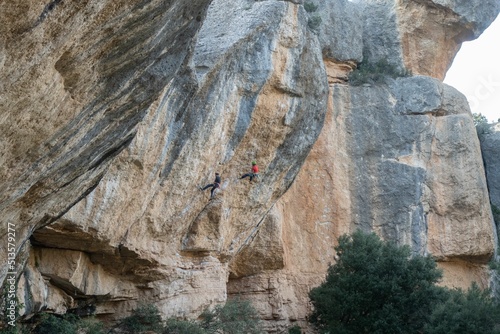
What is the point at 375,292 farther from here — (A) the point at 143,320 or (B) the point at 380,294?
(A) the point at 143,320

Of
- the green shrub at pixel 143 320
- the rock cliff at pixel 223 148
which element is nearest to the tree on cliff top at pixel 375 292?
the rock cliff at pixel 223 148

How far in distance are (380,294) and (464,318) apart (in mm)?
2770

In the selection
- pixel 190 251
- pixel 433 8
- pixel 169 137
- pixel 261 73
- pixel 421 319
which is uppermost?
pixel 433 8

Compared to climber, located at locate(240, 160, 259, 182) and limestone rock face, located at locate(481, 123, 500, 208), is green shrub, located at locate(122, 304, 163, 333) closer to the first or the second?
climber, located at locate(240, 160, 259, 182)

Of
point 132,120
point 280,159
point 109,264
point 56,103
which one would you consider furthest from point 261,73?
point 56,103

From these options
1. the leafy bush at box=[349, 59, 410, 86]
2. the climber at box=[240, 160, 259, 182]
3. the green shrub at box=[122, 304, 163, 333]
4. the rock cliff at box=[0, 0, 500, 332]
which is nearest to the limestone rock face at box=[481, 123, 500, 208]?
the rock cliff at box=[0, 0, 500, 332]

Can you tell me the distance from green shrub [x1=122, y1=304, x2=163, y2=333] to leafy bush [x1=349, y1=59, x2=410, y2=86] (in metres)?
13.0

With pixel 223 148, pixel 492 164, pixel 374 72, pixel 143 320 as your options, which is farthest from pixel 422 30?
pixel 143 320

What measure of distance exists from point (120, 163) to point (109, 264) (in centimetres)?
295

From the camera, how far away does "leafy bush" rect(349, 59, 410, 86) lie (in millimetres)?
27562

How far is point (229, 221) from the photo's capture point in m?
20.2

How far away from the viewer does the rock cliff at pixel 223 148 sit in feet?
32.2

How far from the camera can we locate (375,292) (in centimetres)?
2250

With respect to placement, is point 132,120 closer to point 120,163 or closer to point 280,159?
point 120,163
